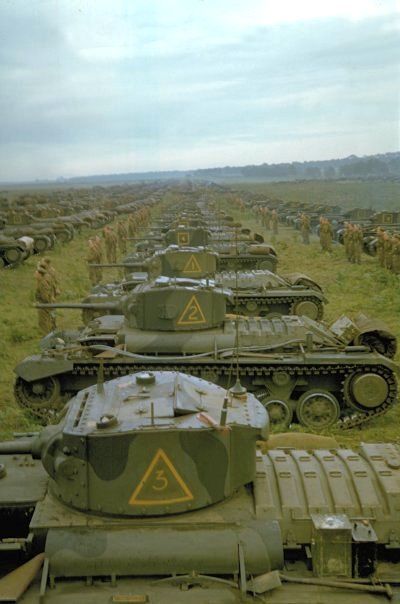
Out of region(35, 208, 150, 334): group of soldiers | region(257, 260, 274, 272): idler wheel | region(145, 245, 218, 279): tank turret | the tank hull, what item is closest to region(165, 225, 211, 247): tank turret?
region(257, 260, 274, 272): idler wheel

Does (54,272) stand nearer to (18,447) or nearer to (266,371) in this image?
(266,371)

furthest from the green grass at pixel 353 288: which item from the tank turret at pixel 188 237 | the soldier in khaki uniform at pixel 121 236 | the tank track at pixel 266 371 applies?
the soldier in khaki uniform at pixel 121 236

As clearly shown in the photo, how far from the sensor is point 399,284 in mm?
24250

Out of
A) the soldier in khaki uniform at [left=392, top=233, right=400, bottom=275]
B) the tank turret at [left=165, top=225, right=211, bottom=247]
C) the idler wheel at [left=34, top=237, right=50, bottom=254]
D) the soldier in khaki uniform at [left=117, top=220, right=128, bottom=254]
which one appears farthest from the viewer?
the soldier in khaki uniform at [left=117, top=220, right=128, bottom=254]

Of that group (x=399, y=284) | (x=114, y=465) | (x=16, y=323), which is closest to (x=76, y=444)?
(x=114, y=465)

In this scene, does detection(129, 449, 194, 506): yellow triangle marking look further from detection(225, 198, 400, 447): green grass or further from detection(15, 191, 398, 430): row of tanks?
detection(225, 198, 400, 447): green grass

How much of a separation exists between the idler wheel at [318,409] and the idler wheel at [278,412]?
220mm

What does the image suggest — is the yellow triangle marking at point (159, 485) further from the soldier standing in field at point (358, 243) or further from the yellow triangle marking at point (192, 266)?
the soldier standing in field at point (358, 243)

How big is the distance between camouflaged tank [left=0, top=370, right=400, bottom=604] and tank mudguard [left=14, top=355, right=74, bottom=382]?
4904 mm

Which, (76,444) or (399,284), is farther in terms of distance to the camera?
(399,284)

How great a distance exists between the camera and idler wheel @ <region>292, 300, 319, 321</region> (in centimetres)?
1755

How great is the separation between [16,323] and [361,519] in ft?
50.8

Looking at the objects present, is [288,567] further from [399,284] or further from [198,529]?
[399,284]

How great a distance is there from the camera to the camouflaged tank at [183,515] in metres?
5.16
